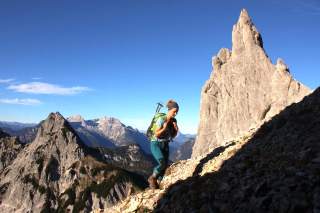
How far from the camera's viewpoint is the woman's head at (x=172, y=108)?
20.5 meters

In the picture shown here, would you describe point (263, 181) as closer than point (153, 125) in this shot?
Yes

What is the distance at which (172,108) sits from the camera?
67.9ft

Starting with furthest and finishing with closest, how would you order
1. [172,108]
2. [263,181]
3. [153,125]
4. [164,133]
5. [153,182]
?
[153,182], [153,125], [172,108], [164,133], [263,181]

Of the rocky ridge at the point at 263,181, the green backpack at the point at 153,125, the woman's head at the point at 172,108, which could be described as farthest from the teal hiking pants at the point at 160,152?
the woman's head at the point at 172,108

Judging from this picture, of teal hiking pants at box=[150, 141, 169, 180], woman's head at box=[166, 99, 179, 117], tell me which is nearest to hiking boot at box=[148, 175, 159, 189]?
teal hiking pants at box=[150, 141, 169, 180]

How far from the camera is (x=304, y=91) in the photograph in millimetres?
159750

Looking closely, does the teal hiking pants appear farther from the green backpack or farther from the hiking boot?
the hiking boot

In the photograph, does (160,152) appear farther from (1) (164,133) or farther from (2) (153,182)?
(2) (153,182)

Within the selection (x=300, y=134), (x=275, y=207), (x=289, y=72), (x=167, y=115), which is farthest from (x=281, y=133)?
(x=289, y=72)

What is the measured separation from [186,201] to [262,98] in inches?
6843

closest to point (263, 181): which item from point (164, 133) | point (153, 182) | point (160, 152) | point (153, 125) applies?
point (164, 133)

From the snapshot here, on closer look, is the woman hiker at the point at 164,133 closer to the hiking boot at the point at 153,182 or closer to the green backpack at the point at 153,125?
the green backpack at the point at 153,125

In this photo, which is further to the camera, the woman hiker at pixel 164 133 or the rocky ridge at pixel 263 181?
the woman hiker at pixel 164 133

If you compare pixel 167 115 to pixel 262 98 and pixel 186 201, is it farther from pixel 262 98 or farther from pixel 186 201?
pixel 262 98
